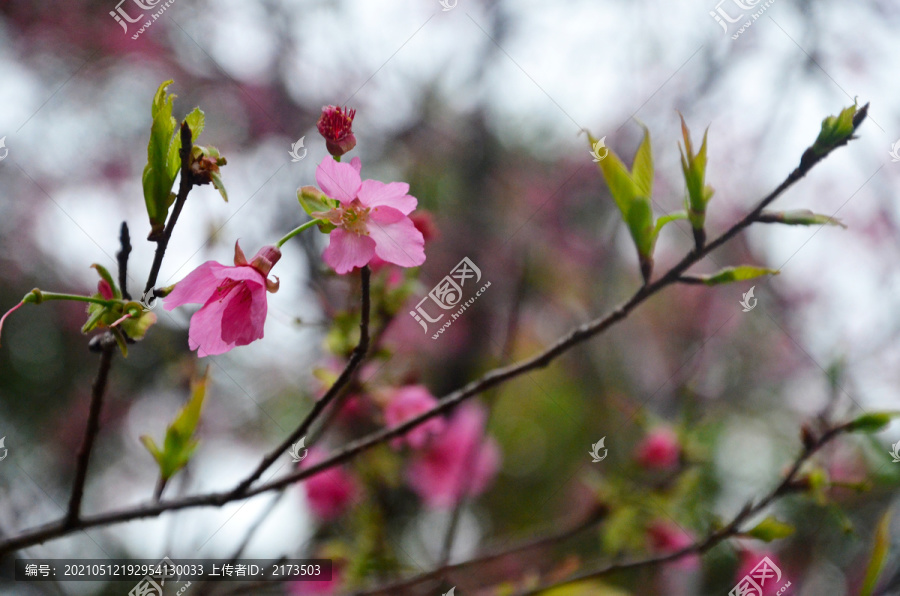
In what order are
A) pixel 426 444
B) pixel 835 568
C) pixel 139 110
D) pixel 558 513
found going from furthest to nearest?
pixel 558 513, pixel 139 110, pixel 835 568, pixel 426 444

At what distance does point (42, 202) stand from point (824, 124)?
2.75 m

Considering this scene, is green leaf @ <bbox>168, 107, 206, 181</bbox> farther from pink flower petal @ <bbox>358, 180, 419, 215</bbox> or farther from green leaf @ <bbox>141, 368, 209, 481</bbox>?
green leaf @ <bbox>141, 368, 209, 481</bbox>

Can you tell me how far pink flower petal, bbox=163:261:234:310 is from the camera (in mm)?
626

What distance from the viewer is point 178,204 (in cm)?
61

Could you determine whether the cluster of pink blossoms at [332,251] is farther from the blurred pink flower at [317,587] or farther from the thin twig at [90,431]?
the blurred pink flower at [317,587]

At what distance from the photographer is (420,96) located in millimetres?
2781

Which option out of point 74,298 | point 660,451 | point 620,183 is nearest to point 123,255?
point 74,298

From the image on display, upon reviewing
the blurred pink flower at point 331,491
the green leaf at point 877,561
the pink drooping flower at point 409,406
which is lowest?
the green leaf at point 877,561

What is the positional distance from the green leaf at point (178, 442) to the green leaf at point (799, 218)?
0.79 meters

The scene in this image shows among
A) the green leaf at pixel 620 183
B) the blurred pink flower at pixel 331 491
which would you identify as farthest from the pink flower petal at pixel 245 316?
the blurred pink flower at pixel 331 491

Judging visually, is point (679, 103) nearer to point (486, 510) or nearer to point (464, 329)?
point (464, 329)

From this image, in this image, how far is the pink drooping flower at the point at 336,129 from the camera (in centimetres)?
60

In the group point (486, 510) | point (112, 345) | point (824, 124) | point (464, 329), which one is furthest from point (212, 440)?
point (824, 124)

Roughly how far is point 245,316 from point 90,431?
245 millimetres
